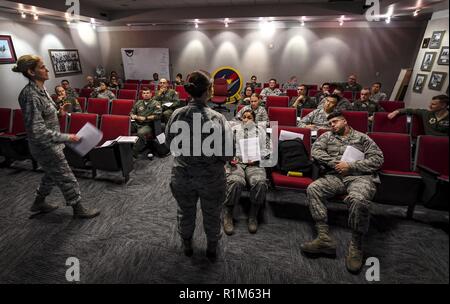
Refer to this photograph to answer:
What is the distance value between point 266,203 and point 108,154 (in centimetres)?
211

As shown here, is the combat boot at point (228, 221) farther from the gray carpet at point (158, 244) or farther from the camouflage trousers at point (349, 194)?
the camouflage trousers at point (349, 194)

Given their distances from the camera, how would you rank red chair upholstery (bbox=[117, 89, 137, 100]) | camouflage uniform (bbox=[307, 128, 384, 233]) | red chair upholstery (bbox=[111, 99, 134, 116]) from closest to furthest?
camouflage uniform (bbox=[307, 128, 384, 233]), red chair upholstery (bbox=[111, 99, 134, 116]), red chair upholstery (bbox=[117, 89, 137, 100])

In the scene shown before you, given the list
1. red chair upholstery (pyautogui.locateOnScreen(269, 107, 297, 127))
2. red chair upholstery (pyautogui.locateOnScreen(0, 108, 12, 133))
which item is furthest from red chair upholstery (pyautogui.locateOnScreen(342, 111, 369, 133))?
red chair upholstery (pyautogui.locateOnScreen(0, 108, 12, 133))

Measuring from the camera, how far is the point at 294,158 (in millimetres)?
2600

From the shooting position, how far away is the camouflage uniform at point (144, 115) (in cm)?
412

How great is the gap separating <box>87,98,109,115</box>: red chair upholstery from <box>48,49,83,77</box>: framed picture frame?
4.34 metres

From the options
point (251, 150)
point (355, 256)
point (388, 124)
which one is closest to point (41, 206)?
point (251, 150)

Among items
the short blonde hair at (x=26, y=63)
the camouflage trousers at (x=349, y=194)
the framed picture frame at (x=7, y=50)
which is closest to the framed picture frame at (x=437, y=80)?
the camouflage trousers at (x=349, y=194)

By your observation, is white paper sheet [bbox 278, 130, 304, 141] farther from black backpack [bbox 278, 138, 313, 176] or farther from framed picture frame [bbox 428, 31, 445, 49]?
framed picture frame [bbox 428, 31, 445, 49]

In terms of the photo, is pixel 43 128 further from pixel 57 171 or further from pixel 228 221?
pixel 228 221

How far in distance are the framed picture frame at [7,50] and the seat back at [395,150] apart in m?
8.24

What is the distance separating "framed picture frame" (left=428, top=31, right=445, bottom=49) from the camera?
61cm

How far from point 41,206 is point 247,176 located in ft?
7.56

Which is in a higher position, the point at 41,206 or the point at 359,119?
the point at 359,119
